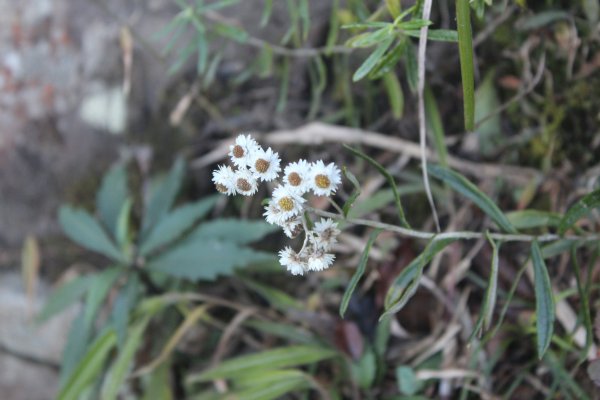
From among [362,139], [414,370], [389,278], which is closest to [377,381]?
[414,370]

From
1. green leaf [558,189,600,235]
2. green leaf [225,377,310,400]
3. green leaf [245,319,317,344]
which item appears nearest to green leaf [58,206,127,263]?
green leaf [245,319,317,344]

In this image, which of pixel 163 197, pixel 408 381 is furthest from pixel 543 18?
pixel 163 197

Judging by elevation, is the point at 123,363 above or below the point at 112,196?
below

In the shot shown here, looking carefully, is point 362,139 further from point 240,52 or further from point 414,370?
point 414,370

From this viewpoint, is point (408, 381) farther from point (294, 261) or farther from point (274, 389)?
point (294, 261)

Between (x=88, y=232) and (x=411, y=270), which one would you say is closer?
(x=411, y=270)

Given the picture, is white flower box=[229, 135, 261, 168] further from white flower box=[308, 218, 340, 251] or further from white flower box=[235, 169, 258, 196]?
white flower box=[308, 218, 340, 251]
